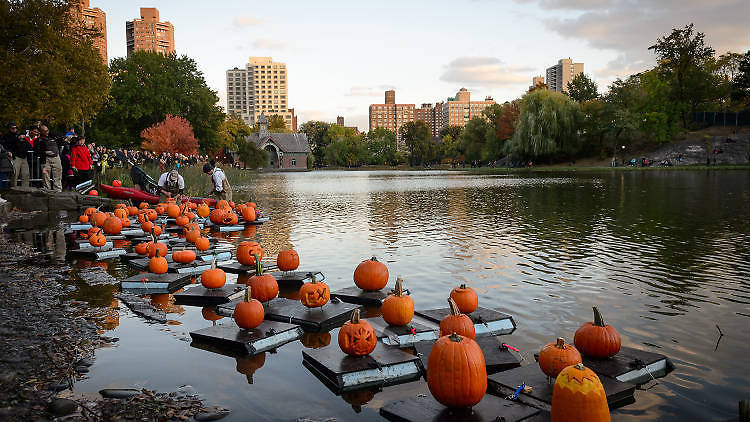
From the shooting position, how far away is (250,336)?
6.44 m

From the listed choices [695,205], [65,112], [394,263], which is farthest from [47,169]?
[695,205]

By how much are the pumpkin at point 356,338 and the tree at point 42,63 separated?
1982 cm

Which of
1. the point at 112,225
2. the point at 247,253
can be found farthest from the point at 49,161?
the point at 247,253

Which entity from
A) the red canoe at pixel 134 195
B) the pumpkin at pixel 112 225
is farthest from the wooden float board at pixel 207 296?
the red canoe at pixel 134 195

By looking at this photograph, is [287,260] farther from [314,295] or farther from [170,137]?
[170,137]

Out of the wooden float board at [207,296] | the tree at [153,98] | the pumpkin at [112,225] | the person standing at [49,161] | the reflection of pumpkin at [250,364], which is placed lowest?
the reflection of pumpkin at [250,364]

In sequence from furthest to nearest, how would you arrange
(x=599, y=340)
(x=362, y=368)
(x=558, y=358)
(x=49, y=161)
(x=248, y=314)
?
(x=49, y=161) → (x=248, y=314) → (x=599, y=340) → (x=362, y=368) → (x=558, y=358)

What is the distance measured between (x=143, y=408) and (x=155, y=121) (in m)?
56.0

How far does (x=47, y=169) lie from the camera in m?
20.9

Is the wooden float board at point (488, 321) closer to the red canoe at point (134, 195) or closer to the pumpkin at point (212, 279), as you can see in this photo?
the pumpkin at point (212, 279)

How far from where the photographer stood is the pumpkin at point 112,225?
14.9 meters

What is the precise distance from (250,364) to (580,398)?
3479 mm

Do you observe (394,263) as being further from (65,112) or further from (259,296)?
(65,112)

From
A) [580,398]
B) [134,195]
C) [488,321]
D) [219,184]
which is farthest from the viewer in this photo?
[219,184]
